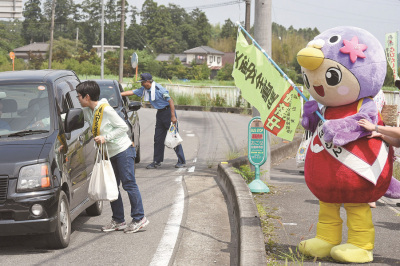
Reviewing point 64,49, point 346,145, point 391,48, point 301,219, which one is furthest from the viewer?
point 64,49

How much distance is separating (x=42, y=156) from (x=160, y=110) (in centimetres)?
642

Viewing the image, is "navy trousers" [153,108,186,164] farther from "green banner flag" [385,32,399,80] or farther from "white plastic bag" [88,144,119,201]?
"green banner flag" [385,32,399,80]

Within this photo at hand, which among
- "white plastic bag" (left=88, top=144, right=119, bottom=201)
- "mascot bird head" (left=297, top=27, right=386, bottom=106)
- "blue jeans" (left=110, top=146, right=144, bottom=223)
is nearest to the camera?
"mascot bird head" (left=297, top=27, right=386, bottom=106)

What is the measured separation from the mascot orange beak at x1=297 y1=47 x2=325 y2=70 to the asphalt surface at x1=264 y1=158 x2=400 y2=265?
4.61 ft

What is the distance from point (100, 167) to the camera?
6.63 m

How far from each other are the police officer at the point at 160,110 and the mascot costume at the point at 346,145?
657 cm

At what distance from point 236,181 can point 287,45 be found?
81020 millimetres

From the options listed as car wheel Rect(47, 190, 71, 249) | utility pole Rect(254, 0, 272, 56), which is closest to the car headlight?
car wheel Rect(47, 190, 71, 249)

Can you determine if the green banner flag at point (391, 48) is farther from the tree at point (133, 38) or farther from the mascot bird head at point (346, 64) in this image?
the tree at point (133, 38)

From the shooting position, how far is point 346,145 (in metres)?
5.29

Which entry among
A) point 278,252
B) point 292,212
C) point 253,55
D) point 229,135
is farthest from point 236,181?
point 229,135

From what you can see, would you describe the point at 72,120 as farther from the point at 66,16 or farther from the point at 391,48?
the point at 66,16

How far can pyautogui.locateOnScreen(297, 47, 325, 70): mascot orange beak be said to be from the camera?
17.7 ft

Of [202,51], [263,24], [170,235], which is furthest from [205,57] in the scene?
[170,235]
